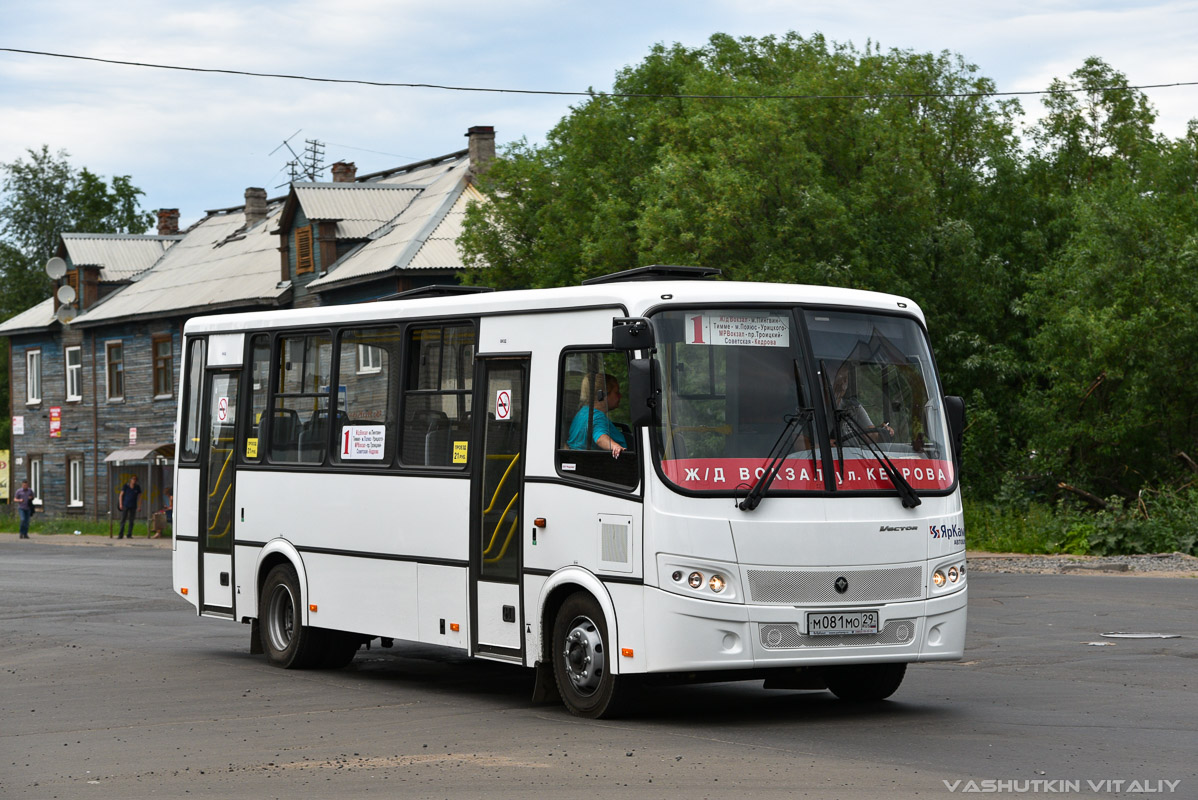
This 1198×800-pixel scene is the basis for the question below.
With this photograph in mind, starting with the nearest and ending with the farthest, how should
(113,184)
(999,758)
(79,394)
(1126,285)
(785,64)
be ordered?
(999,758) < (1126,285) < (785,64) < (79,394) < (113,184)

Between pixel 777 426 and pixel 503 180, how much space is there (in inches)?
1226

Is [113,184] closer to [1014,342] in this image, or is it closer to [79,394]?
A: [79,394]

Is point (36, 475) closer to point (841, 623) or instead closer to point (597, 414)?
point (597, 414)

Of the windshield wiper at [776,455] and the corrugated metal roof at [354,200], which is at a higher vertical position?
Answer: the corrugated metal roof at [354,200]

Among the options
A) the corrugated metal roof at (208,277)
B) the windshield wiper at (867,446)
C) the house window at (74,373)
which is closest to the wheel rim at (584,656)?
the windshield wiper at (867,446)

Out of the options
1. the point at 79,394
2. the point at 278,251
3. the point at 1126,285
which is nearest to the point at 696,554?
the point at 1126,285

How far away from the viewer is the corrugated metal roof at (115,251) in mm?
60281

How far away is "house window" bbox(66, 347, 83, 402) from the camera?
59.2 m

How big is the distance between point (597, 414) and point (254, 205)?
5166 centimetres

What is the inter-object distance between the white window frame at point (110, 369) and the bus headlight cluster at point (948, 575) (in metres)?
49.3

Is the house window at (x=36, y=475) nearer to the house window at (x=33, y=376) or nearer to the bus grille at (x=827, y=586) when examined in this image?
the house window at (x=33, y=376)

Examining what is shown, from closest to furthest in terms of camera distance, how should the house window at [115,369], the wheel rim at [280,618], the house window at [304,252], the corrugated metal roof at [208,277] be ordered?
the wheel rim at [280,618] → the house window at [304,252] → the corrugated metal roof at [208,277] → the house window at [115,369]

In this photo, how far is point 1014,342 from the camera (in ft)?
119

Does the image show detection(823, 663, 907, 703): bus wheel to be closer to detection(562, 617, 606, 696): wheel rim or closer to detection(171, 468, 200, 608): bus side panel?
detection(562, 617, 606, 696): wheel rim
